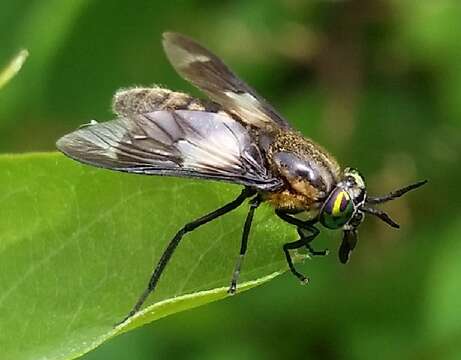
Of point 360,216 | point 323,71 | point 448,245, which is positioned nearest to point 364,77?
point 323,71

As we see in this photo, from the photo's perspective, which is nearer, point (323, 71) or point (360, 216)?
point (360, 216)

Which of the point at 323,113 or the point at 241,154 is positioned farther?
the point at 323,113

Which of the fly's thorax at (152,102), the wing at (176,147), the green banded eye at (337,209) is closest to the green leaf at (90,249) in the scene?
the wing at (176,147)

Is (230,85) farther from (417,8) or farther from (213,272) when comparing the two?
(417,8)

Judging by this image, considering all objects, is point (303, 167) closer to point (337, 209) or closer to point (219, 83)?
point (337, 209)

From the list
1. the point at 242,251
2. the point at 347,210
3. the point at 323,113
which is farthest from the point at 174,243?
the point at 323,113

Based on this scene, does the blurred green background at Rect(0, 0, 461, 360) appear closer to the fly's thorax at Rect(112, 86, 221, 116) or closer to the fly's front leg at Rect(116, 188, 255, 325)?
the fly's thorax at Rect(112, 86, 221, 116)
